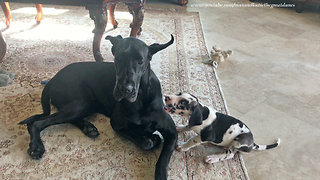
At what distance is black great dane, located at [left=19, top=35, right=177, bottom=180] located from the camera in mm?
1329

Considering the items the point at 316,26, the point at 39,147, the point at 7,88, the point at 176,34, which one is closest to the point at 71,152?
the point at 39,147

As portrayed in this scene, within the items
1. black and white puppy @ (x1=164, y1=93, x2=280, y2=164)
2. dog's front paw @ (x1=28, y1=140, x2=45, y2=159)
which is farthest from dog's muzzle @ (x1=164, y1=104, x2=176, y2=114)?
dog's front paw @ (x1=28, y1=140, x2=45, y2=159)

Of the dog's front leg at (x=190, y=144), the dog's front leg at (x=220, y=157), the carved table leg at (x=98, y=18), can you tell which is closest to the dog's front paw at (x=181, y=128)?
the dog's front leg at (x=190, y=144)

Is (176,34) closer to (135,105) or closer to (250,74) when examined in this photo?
(250,74)

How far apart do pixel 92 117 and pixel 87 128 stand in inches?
6.3

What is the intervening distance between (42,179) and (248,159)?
115 centimetres

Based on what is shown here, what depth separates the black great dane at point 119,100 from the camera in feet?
4.36

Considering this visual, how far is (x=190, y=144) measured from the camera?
158 cm

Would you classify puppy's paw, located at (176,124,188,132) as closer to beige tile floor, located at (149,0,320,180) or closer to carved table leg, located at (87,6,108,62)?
beige tile floor, located at (149,0,320,180)

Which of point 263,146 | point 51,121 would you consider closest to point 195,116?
point 263,146

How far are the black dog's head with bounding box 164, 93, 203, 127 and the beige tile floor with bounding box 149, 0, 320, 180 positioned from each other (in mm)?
437

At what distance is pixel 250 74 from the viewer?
2510mm

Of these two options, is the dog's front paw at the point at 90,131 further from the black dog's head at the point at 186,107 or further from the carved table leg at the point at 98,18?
the carved table leg at the point at 98,18

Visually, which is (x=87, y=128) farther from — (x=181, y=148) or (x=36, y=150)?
(x=181, y=148)
